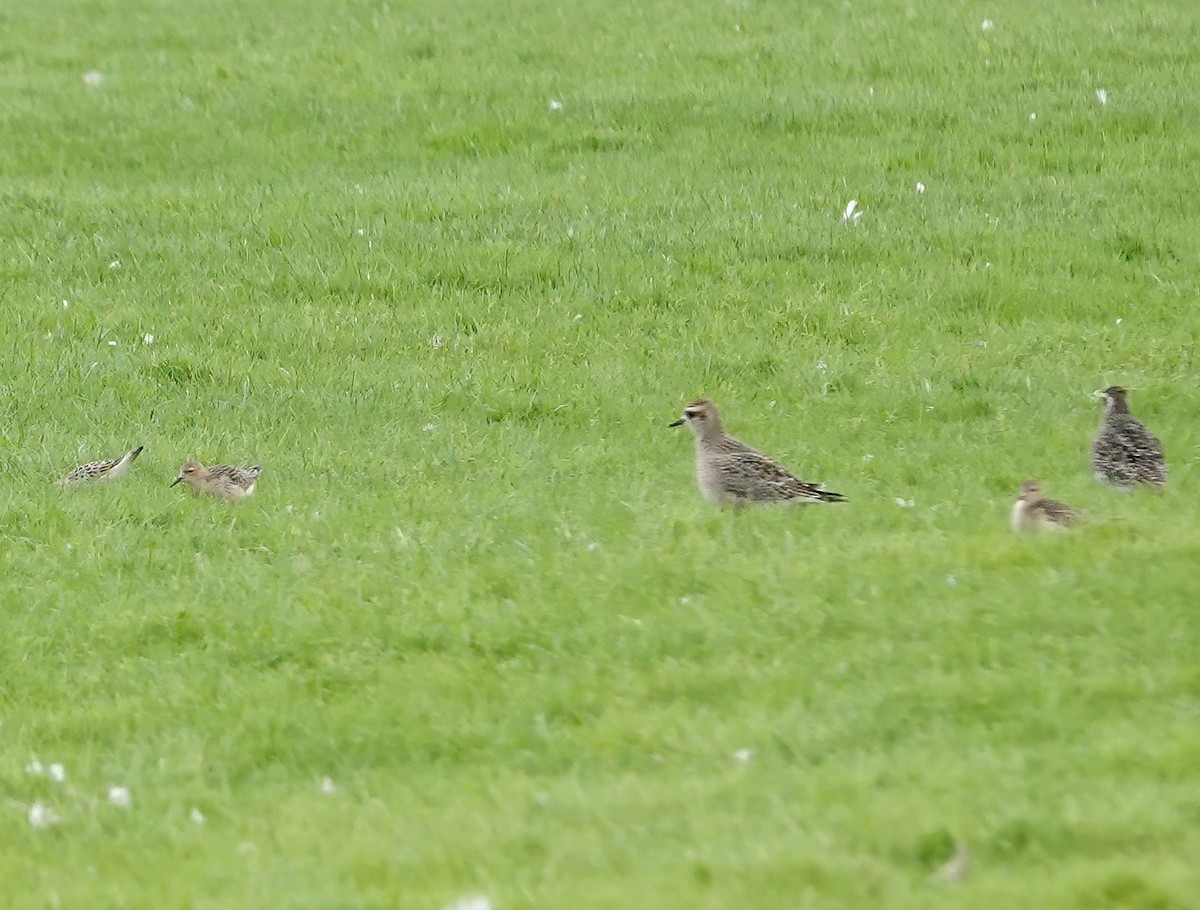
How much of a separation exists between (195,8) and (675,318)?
12.7 m

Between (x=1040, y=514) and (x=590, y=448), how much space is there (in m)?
4.08

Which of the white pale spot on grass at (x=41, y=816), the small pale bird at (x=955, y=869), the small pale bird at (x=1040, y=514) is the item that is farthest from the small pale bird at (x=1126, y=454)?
the white pale spot on grass at (x=41, y=816)

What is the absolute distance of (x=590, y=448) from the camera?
13.2 m

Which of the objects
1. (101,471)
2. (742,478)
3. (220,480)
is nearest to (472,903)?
(742,478)

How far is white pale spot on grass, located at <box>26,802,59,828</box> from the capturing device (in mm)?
7258

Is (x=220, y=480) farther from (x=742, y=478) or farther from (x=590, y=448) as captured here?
(x=742, y=478)

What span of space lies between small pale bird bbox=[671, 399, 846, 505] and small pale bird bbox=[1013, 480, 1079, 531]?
1154mm

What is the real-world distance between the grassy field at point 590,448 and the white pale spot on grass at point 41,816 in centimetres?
2

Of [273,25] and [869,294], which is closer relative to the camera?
[869,294]

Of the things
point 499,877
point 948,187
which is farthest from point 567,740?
point 948,187

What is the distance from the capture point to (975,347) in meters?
15.4

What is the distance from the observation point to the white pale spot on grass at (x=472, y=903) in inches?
230

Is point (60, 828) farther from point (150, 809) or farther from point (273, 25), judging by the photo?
point (273, 25)

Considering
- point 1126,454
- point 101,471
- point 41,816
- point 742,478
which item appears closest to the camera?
point 41,816
